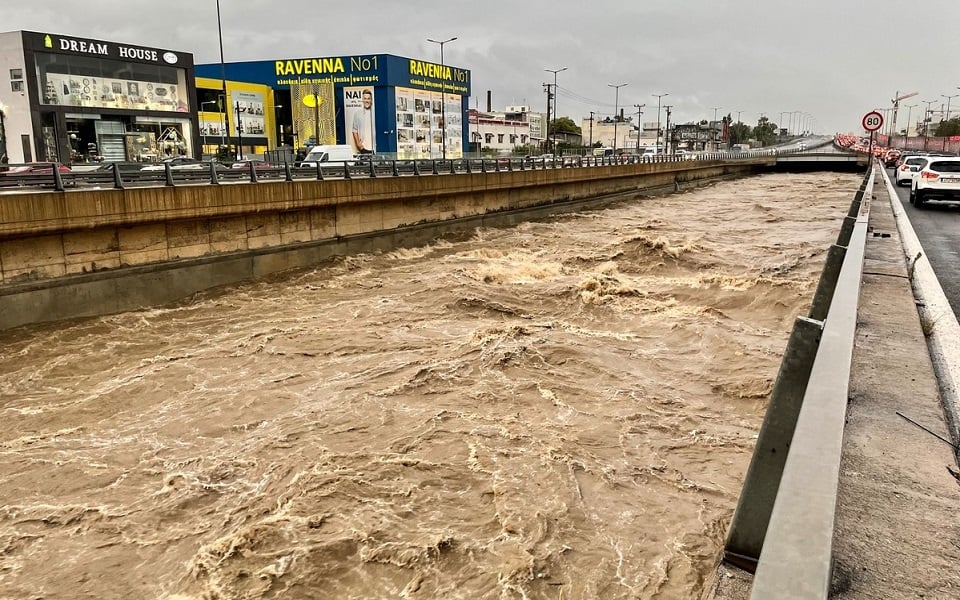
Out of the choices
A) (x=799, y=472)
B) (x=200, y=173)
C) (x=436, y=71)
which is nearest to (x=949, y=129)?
(x=436, y=71)

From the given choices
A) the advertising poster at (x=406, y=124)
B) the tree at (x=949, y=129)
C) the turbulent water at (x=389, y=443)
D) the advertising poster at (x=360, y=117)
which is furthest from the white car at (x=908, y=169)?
the tree at (x=949, y=129)

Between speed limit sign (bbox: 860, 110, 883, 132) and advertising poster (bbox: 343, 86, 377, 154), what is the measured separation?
49.8m

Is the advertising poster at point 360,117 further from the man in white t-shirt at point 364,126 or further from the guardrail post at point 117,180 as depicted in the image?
the guardrail post at point 117,180

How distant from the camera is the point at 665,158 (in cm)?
6506

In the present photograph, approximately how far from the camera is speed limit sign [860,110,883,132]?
30394 mm

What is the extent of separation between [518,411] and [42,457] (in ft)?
18.5

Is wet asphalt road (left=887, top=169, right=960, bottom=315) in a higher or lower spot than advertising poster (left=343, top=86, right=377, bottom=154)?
lower

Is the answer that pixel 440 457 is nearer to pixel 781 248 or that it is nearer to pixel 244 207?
pixel 244 207

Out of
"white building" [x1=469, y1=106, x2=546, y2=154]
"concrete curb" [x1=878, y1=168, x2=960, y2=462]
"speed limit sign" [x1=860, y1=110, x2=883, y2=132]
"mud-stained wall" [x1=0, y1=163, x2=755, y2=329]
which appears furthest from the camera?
"white building" [x1=469, y1=106, x2=546, y2=154]

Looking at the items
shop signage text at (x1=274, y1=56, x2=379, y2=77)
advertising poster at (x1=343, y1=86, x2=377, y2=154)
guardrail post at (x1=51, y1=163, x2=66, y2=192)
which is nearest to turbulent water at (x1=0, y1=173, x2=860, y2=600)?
guardrail post at (x1=51, y1=163, x2=66, y2=192)

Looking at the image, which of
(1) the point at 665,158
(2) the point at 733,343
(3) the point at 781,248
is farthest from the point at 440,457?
(1) the point at 665,158

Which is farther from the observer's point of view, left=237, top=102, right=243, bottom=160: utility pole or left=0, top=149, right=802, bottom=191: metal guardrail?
left=237, top=102, right=243, bottom=160: utility pole

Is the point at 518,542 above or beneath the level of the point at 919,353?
beneath

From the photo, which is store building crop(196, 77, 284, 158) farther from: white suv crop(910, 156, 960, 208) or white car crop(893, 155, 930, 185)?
white suv crop(910, 156, 960, 208)
